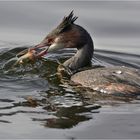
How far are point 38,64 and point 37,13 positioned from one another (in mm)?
3411

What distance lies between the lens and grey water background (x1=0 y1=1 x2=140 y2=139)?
7.54m

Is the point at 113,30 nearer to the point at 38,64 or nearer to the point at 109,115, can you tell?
the point at 38,64

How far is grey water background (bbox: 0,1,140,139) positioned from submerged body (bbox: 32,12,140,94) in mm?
Result: 316

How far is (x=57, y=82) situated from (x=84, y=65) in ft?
3.88

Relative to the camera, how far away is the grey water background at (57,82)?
24.7 ft

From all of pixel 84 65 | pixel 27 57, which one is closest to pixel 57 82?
pixel 27 57

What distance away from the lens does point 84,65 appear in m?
10.8

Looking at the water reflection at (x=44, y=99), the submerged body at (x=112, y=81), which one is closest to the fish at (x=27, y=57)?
the water reflection at (x=44, y=99)

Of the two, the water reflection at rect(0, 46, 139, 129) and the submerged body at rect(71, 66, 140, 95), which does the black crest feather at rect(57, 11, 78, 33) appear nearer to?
the water reflection at rect(0, 46, 139, 129)

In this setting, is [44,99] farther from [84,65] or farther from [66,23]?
[84,65]

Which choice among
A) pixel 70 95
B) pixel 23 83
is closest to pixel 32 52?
pixel 23 83

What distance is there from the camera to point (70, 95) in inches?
348

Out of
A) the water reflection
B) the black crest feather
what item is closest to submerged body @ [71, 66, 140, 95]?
the water reflection

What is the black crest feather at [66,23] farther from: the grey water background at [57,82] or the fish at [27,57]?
the grey water background at [57,82]
